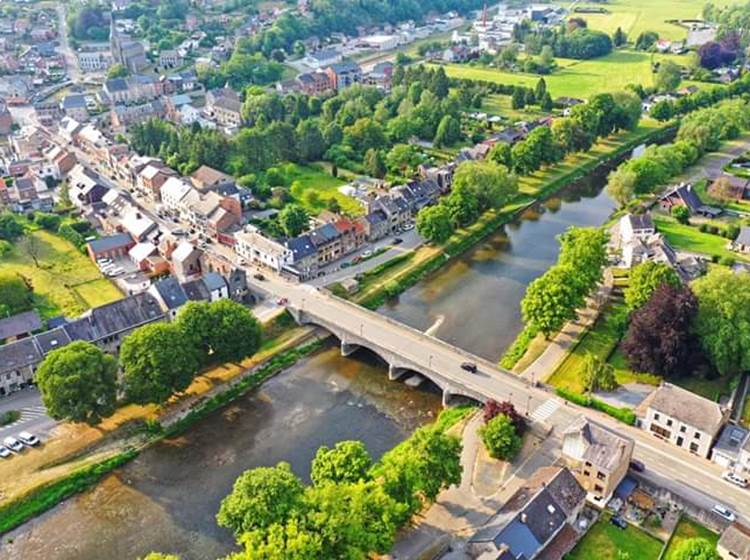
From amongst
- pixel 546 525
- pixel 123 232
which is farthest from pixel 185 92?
pixel 546 525

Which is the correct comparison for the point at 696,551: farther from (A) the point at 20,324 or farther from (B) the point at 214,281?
(A) the point at 20,324

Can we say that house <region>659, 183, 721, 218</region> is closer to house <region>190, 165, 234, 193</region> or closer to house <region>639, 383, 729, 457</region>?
house <region>639, 383, 729, 457</region>

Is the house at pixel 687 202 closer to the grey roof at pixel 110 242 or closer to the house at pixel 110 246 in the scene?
the house at pixel 110 246

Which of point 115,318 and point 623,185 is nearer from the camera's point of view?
point 115,318

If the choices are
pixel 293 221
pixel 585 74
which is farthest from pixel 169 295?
pixel 585 74

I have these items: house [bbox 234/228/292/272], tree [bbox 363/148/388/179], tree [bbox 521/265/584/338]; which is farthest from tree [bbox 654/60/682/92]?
house [bbox 234/228/292/272]

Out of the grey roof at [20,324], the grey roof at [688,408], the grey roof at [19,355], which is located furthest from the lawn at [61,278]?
the grey roof at [688,408]

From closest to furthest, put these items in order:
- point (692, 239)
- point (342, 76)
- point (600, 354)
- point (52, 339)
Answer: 1. point (52, 339)
2. point (600, 354)
3. point (692, 239)
4. point (342, 76)
